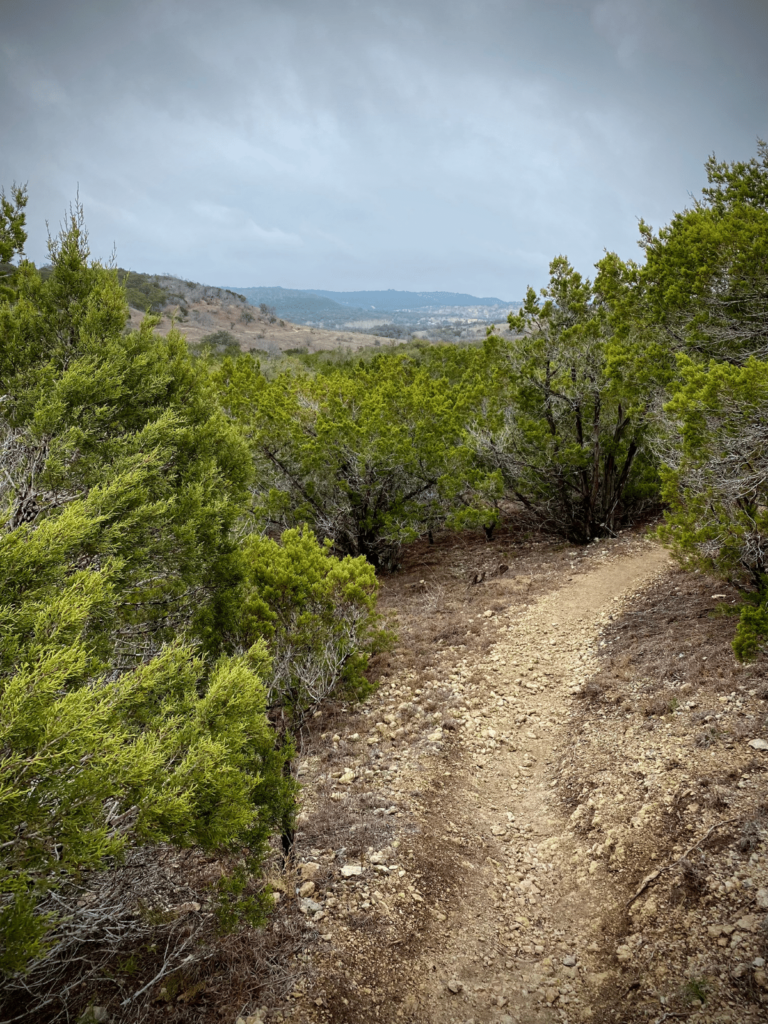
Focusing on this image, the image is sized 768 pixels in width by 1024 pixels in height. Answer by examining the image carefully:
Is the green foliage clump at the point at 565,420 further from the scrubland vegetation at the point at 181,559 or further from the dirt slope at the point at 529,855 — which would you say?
the dirt slope at the point at 529,855

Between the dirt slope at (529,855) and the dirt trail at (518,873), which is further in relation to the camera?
the dirt trail at (518,873)

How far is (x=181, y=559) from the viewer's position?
4.97 metres

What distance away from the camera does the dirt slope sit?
3.64 m

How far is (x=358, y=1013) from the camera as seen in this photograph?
3.58 m

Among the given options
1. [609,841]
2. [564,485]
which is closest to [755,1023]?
[609,841]

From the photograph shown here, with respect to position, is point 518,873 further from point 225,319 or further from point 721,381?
point 225,319

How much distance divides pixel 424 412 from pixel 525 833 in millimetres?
10872

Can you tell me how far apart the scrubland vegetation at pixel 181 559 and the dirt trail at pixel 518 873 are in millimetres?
1599

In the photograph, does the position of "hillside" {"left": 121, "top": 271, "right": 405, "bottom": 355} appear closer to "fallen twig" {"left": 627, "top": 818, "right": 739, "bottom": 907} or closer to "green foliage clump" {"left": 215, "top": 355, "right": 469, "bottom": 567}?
"green foliage clump" {"left": 215, "top": 355, "right": 469, "bottom": 567}

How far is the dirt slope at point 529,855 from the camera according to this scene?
11.9 feet

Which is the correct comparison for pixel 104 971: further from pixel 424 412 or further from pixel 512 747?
pixel 424 412

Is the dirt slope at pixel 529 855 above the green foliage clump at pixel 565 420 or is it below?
below

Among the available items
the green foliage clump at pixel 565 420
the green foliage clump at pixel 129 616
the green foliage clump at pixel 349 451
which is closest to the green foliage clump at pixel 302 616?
the green foliage clump at pixel 129 616

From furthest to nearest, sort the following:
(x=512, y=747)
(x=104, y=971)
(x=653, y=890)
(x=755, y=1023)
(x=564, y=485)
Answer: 1. (x=564, y=485)
2. (x=512, y=747)
3. (x=653, y=890)
4. (x=104, y=971)
5. (x=755, y=1023)
